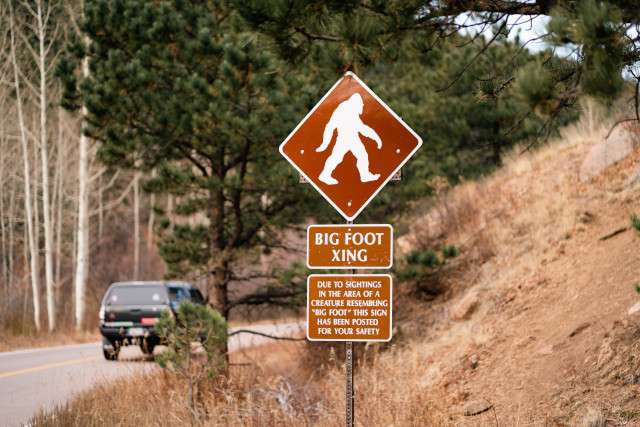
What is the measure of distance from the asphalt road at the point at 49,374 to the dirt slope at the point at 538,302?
10.1ft

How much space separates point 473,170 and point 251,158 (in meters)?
12.4

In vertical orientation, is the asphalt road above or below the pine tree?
below

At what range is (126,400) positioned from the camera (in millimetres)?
9438

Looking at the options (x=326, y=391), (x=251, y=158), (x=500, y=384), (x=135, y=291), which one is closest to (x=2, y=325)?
(x=135, y=291)

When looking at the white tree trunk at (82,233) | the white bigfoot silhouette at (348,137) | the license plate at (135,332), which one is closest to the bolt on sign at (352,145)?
the white bigfoot silhouette at (348,137)

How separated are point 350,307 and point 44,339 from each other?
18915 mm

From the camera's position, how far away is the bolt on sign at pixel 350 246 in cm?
599

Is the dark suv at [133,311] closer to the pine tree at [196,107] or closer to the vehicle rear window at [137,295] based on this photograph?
the vehicle rear window at [137,295]

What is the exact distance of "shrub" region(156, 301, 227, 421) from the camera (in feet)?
30.0

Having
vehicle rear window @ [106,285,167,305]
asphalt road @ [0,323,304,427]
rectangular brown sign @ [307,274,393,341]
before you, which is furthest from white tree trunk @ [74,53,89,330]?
rectangular brown sign @ [307,274,393,341]

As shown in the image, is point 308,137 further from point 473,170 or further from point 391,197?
point 473,170

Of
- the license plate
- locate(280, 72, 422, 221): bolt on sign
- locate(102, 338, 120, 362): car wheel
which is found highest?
locate(280, 72, 422, 221): bolt on sign

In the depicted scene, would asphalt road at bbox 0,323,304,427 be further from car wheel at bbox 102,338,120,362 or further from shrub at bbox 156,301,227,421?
shrub at bbox 156,301,227,421

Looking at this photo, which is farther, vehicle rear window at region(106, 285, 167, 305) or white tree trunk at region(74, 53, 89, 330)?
white tree trunk at region(74, 53, 89, 330)
